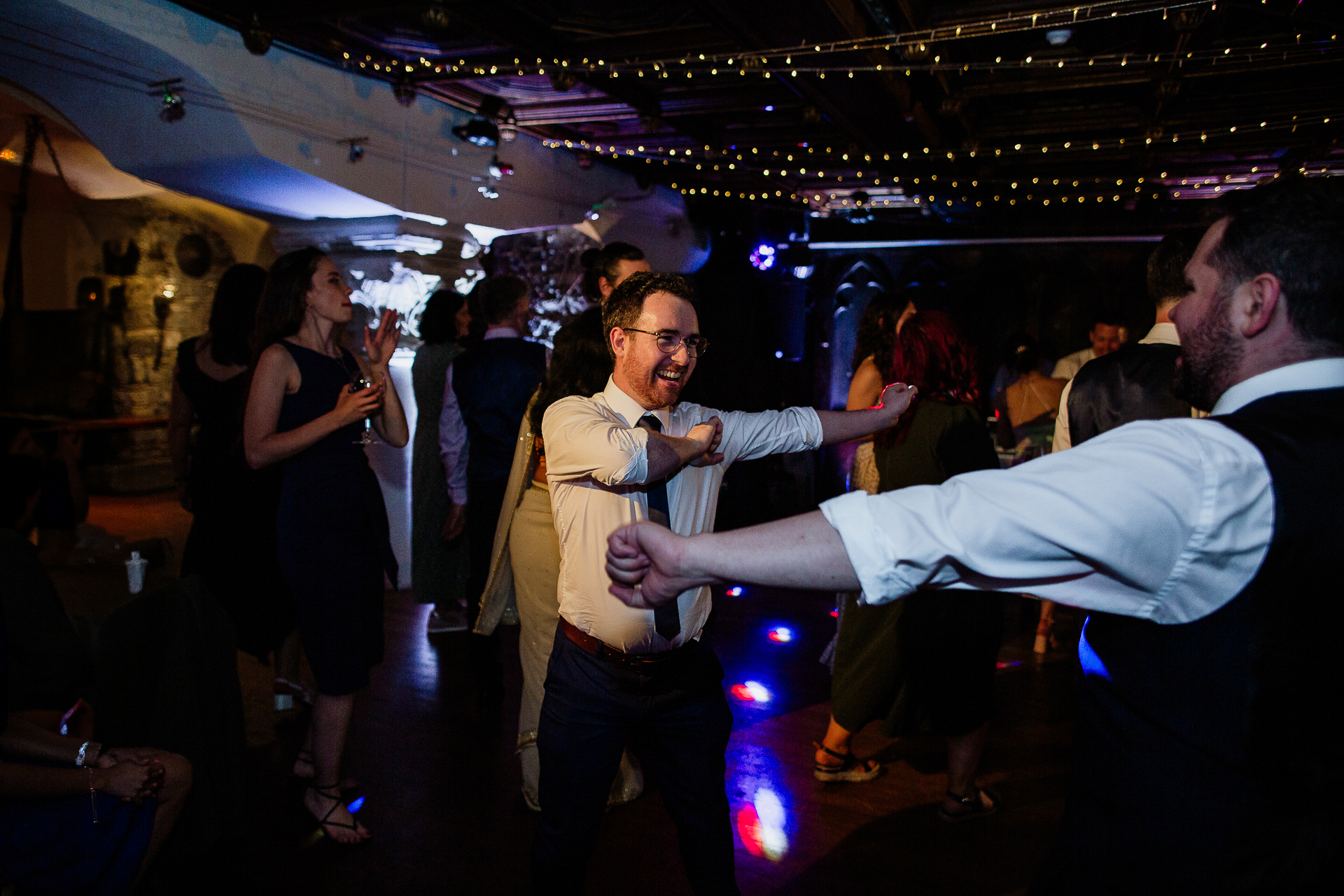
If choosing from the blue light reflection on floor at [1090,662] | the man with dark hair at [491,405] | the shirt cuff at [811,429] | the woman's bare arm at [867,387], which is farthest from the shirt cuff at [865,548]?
the man with dark hair at [491,405]

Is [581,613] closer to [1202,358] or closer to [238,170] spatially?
[1202,358]

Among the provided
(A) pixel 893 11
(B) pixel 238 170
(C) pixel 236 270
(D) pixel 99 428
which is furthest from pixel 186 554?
(D) pixel 99 428

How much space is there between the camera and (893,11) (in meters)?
3.60

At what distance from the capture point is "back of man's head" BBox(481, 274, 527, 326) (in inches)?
130

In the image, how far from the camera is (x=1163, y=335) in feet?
7.85

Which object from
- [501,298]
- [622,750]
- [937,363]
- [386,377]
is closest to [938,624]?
[937,363]

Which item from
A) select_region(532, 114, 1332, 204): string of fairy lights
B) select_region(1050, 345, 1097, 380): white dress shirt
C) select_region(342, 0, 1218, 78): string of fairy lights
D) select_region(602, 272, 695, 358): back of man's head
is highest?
select_region(532, 114, 1332, 204): string of fairy lights

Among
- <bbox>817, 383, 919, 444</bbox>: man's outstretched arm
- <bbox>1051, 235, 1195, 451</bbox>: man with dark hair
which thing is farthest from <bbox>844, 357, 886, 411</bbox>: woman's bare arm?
<bbox>817, 383, 919, 444</bbox>: man's outstretched arm

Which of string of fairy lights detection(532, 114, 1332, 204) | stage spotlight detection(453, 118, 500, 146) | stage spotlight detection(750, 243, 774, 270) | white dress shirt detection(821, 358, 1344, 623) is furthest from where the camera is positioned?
stage spotlight detection(750, 243, 774, 270)

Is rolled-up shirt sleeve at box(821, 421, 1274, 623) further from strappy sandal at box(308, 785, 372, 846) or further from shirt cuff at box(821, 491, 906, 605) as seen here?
strappy sandal at box(308, 785, 372, 846)

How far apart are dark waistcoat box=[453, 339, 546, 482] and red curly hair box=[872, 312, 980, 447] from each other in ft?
4.68

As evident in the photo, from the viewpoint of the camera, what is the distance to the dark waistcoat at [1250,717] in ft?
2.63

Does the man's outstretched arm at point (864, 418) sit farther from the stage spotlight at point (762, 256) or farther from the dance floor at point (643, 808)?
the stage spotlight at point (762, 256)

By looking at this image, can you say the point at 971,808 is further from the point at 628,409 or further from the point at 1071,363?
the point at 1071,363
